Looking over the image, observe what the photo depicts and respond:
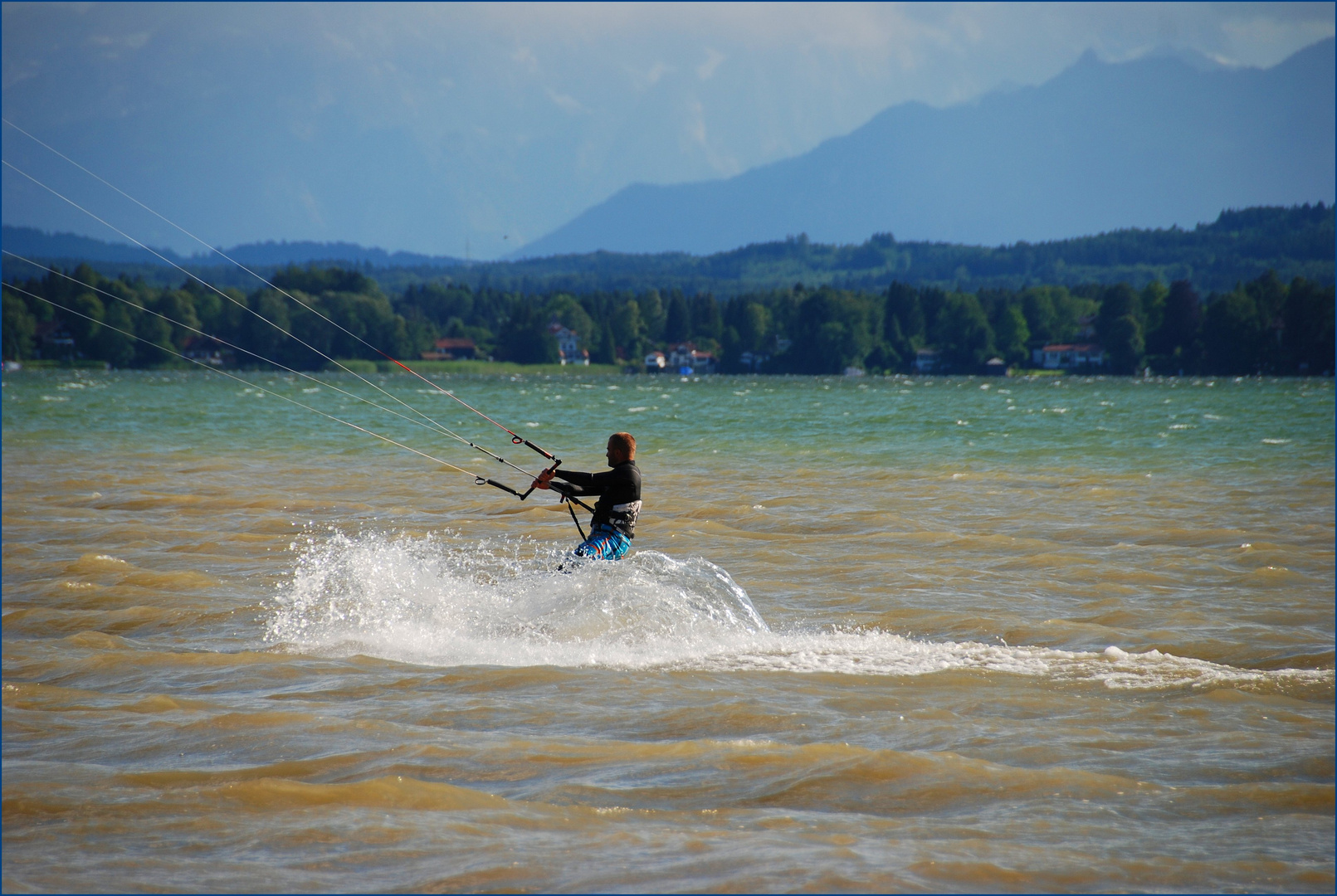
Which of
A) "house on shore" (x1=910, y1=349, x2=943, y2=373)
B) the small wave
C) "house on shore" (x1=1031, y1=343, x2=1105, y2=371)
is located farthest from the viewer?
"house on shore" (x1=910, y1=349, x2=943, y2=373)

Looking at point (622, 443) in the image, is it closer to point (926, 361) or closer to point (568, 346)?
point (926, 361)

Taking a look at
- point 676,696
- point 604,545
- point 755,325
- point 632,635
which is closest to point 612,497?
point 604,545

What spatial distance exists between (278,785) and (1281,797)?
5532 mm

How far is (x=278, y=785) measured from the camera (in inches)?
245

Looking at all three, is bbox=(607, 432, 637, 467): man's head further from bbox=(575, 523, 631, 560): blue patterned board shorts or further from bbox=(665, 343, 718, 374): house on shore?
bbox=(665, 343, 718, 374): house on shore

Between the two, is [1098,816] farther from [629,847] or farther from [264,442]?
[264,442]

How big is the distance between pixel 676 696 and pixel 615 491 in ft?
9.90

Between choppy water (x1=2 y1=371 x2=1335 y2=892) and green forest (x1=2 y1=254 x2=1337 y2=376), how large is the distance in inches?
4452

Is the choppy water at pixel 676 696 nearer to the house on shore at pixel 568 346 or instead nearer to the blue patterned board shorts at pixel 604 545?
the blue patterned board shorts at pixel 604 545

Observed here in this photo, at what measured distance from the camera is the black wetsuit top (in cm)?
1062

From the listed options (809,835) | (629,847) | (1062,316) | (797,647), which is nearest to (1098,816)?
(809,835)

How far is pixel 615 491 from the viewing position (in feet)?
35.0

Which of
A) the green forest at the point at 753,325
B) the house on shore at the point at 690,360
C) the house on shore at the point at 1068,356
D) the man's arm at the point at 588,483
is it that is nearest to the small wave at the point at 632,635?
the man's arm at the point at 588,483

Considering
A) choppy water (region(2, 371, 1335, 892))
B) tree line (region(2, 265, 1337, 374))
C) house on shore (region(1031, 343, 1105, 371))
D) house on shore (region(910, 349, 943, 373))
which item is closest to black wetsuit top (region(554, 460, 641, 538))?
choppy water (region(2, 371, 1335, 892))
